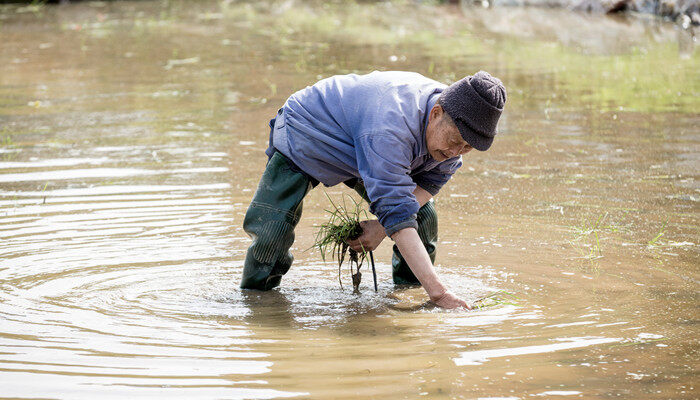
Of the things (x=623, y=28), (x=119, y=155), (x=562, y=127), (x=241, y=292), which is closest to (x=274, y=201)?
(x=241, y=292)

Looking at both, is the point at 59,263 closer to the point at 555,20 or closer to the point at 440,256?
the point at 440,256

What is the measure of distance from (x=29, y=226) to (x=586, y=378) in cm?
358

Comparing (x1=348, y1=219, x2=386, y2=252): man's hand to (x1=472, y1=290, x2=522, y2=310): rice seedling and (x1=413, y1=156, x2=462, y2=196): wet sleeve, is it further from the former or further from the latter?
(x1=472, y1=290, x2=522, y2=310): rice seedling

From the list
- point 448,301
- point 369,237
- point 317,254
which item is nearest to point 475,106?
point 448,301

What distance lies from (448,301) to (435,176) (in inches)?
26.8

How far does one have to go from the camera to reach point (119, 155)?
7.20 metres

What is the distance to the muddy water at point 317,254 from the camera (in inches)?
133

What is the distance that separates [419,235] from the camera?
463 centimetres

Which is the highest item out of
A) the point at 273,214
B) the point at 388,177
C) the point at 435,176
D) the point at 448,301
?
the point at 388,177

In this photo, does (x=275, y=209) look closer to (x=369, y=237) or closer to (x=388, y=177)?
(x=369, y=237)

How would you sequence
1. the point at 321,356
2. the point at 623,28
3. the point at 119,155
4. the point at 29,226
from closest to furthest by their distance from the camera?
the point at 321,356 < the point at 29,226 < the point at 119,155 < the point at 623,28

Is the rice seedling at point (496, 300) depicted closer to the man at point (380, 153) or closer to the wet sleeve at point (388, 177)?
the man at point (380, 153)

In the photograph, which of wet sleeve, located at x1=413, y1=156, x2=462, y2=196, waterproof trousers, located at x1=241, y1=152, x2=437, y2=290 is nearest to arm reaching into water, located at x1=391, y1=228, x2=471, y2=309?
wet sleeve, located at x1=413, y1=156, x2=462, y2=196

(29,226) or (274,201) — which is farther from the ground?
(274,201)
